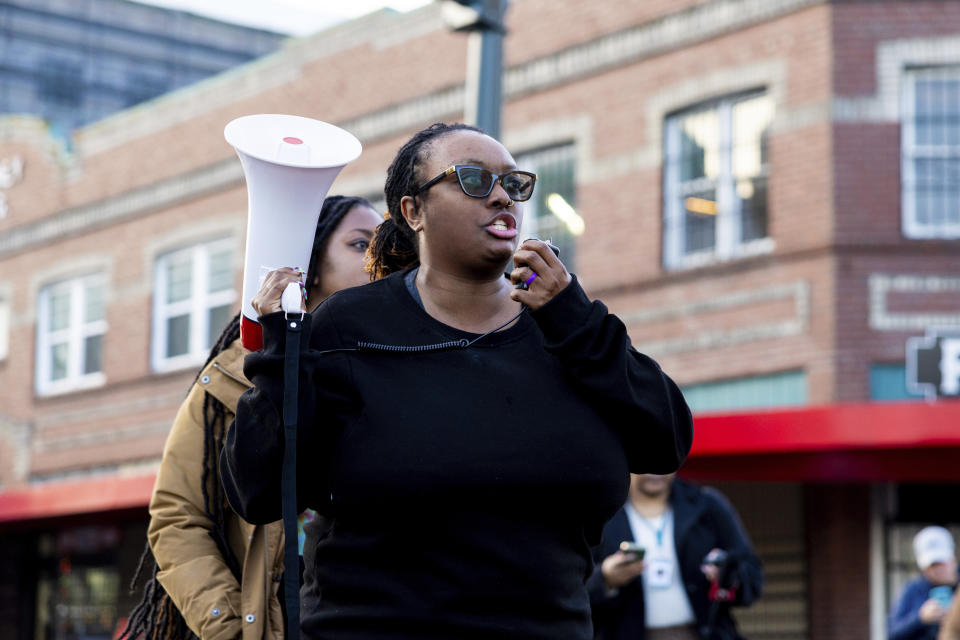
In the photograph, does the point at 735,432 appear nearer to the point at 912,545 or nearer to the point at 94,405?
the point at 912,545

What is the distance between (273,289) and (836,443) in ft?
33.5

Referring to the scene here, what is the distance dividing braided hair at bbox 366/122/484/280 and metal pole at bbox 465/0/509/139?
492cm

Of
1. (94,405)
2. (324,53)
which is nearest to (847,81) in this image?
(324,53)

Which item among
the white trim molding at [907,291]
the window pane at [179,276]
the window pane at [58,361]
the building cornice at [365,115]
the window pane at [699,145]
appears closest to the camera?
the white trim molding at [907,291]

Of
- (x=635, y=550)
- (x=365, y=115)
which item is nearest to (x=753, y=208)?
(x=365, y=115)

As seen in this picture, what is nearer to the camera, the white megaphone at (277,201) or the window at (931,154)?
the white megaphone at (277,201)

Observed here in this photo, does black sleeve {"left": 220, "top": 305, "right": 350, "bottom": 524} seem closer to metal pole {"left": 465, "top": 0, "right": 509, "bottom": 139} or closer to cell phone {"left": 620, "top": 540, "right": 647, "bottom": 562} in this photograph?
cell phone {"left": 620, "top": 540, "right": 647, "bottom": 562}

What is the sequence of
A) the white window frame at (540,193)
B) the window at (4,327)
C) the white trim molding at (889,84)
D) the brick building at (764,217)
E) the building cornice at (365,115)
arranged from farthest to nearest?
the window at (4,327), the white window frame at (540,193), the building cornice at (365,115), the white trim molding at (889,84), the brick building at (764,217)

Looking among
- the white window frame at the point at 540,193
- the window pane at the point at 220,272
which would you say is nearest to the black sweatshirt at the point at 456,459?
the white window frame at the point at 540,193

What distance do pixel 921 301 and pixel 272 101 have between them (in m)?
10.7

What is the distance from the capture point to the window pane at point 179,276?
22.2 m

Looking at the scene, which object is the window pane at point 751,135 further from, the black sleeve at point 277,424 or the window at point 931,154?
the black sleeve at point 277,424

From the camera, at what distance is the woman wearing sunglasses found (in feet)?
9.58

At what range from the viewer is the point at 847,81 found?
14.5m
